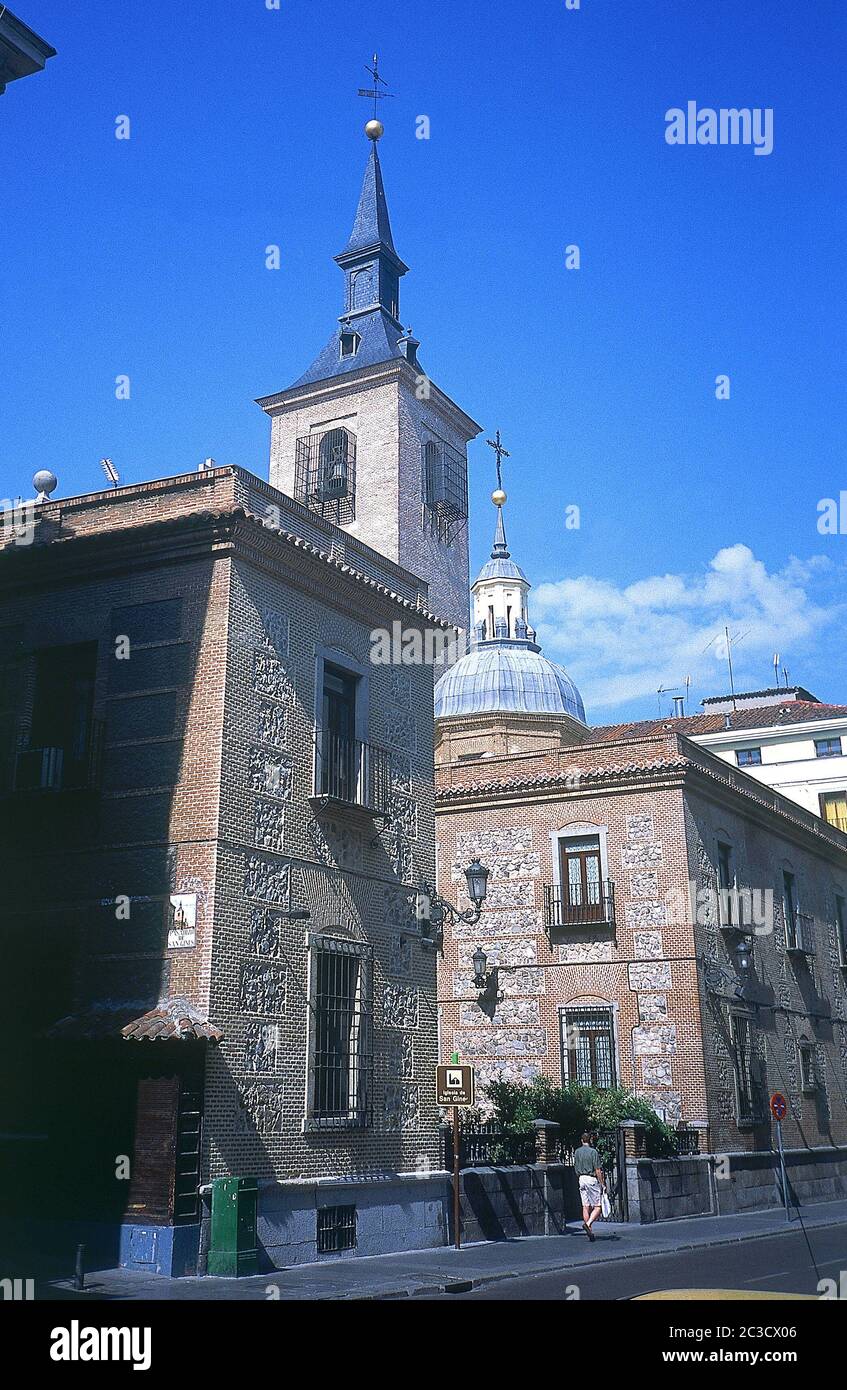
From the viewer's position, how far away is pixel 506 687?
44.2m

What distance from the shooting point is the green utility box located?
48.0 feet

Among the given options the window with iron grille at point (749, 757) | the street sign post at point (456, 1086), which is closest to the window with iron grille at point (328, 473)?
the window with iron grille at point (749, 757)

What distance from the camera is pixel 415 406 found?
43781 mm

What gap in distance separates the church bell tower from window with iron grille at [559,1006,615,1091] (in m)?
16.7

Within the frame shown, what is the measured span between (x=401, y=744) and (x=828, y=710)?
1513 inches

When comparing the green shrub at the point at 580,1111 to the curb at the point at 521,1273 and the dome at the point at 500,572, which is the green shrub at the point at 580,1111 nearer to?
the curb at the point at 521,1273

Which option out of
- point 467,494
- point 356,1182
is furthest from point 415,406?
point 356,1182

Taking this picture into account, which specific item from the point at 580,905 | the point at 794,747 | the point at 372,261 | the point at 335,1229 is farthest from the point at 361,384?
the point at 335,1229

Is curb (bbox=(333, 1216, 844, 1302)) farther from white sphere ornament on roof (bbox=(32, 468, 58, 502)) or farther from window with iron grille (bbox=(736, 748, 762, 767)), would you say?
window with iron grille (bbox=(736, 748, 762, 767))

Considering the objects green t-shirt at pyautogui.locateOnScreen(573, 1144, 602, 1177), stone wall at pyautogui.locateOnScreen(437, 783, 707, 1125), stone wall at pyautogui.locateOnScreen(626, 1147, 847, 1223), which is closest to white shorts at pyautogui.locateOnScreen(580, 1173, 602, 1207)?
green t-shirt at pyautogui.locateOnScreen(573, 1144, 602, 1177)

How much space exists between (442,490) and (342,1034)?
28546 millimetres

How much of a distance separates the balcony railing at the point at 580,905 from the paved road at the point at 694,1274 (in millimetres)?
9549
